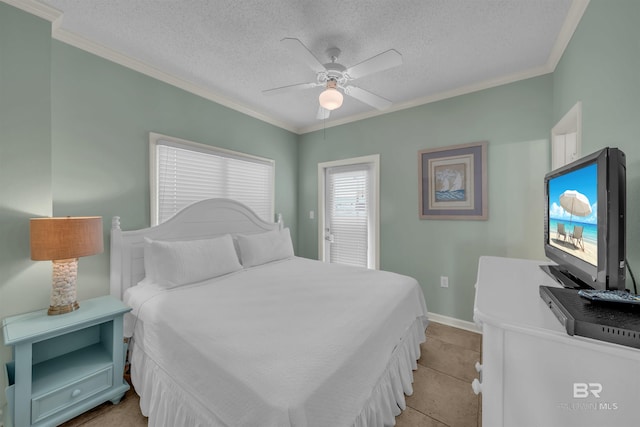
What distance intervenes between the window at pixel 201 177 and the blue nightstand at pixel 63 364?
3.27ft

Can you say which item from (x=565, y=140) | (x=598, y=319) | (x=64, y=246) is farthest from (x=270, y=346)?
(x=565, y=140)

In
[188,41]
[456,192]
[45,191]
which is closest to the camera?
[45,191]

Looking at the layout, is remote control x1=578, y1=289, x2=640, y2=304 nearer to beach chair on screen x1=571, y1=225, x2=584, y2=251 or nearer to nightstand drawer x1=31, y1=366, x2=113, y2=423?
beach chair on screen x1=571, y1=225, x2=584, y2=251

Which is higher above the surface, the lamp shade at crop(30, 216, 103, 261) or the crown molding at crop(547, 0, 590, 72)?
the crown molding at crop(547, 0, 590, 72)

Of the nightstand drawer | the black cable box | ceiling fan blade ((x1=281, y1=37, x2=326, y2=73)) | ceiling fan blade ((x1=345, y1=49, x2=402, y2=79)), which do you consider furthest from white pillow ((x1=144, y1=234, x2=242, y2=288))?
the black cable box

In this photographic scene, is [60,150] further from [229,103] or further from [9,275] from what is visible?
[229,103]

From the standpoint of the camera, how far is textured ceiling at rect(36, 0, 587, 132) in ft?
5.31

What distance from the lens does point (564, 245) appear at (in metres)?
1.22

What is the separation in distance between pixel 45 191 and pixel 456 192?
3577 mm

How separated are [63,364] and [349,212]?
10.3 feet

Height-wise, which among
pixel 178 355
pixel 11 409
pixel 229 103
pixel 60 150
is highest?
pixel 229 103

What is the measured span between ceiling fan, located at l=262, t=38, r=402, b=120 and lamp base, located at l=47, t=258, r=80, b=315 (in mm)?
1940

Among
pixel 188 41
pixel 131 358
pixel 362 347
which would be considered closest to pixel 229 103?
pixel 188 41

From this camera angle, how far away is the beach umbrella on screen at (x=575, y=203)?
980 millimetres
